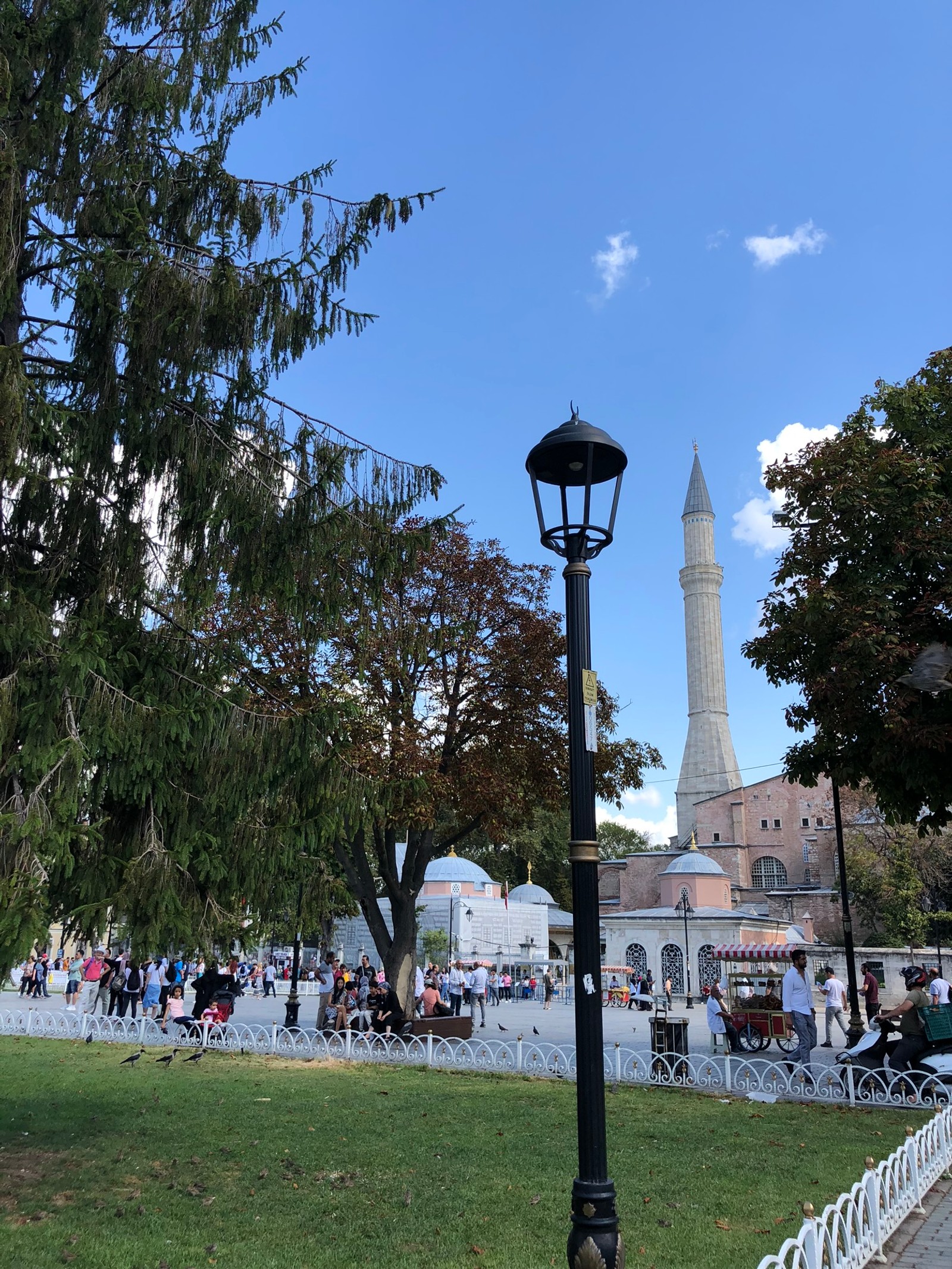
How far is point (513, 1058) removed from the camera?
14852mm

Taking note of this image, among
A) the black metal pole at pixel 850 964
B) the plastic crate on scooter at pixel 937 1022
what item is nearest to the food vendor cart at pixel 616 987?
the black metal pole at pixel 850 964

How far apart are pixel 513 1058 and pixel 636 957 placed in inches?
1326

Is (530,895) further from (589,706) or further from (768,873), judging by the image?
(589,706)

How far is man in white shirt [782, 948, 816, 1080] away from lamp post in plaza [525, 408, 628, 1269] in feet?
31.5

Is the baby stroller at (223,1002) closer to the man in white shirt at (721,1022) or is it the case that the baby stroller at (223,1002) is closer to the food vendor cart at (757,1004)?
the man in white shirt at (721,1022)

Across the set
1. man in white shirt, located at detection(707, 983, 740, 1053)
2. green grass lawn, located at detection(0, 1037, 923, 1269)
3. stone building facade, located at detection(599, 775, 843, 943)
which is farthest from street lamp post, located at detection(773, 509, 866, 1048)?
stone building facade, located at detection(599, 775, 843, 943)

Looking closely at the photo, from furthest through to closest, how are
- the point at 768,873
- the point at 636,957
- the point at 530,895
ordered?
the point at 768,873 < the point at 530,895 < the point at 636,957

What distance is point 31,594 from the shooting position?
7.02m

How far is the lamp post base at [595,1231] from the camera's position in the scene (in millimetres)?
3873

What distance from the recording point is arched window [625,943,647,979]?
4612 centimetres

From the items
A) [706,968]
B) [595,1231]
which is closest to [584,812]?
[595,1231]

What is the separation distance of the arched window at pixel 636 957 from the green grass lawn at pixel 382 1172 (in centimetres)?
3548

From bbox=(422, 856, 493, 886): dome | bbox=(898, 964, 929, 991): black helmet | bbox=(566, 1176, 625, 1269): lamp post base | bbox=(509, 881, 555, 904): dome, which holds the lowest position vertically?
bbox=(566, 1176, 625, 1269): lamp post base

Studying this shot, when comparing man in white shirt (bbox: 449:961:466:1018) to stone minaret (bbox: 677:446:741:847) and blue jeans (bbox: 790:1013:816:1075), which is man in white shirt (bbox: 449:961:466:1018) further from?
stone minaret (bbox: 677:446:741:847)
